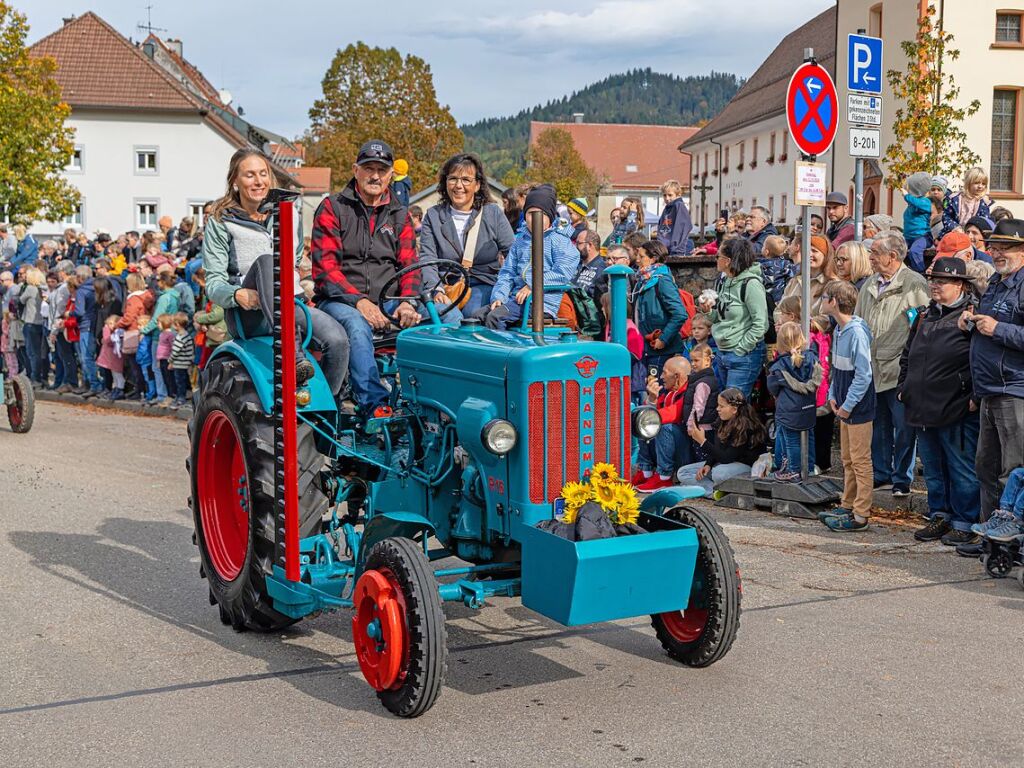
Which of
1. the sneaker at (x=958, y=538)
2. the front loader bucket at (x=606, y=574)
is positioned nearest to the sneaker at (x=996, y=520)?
the sneaker at (x=958, y=538)

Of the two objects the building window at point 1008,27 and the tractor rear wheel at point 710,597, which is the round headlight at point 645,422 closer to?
the tractor rear wheel at point 710,597

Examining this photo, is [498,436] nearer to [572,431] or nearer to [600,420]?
[572,431]

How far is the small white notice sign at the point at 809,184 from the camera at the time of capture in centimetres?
1046

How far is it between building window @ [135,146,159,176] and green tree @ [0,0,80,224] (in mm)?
20861

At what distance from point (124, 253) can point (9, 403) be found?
819 cm

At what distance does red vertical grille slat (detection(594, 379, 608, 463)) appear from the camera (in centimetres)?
552

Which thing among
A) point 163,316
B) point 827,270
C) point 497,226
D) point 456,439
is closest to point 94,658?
point 456,439

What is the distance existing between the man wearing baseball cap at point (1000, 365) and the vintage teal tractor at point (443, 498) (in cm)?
329

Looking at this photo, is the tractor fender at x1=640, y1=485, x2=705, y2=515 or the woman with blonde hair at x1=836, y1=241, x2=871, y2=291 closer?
the tractor fender at x1=640, y1=485, x2=705, y2=515

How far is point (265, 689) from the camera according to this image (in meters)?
5.65

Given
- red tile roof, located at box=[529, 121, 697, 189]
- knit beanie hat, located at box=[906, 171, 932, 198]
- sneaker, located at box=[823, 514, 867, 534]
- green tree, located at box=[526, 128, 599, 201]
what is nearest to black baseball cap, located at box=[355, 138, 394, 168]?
sneaker, located at box=[823, 514, 867, 534]

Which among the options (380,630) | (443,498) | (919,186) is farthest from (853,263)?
(380,630)

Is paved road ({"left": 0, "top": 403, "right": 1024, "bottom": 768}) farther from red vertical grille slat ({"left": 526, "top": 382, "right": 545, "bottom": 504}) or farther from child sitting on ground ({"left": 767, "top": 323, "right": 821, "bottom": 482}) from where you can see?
child sitting on ground ({"left": 767, "top": 323, "right": 821, "bottom": 482})

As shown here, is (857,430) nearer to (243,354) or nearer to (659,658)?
(659,658)
